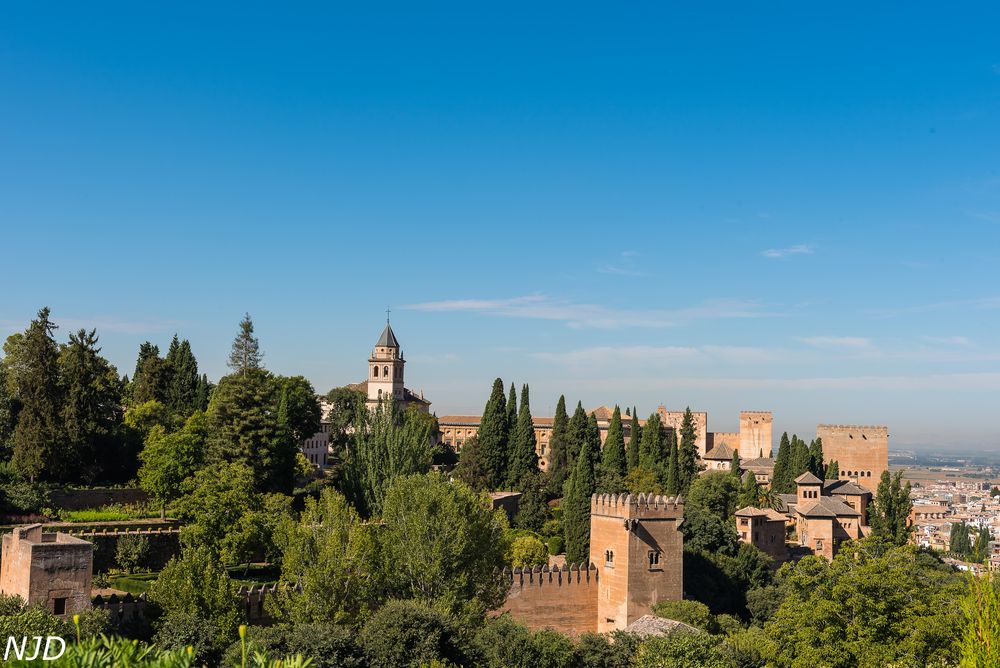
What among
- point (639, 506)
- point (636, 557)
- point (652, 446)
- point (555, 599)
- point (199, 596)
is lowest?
point (555, 599)

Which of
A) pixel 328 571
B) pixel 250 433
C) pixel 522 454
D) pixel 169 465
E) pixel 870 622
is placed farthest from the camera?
pixel 522 454

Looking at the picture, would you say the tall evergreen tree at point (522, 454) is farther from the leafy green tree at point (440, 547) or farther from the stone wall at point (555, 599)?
the leafy green tree at point (440, 547)

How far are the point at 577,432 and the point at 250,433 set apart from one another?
26354 mm

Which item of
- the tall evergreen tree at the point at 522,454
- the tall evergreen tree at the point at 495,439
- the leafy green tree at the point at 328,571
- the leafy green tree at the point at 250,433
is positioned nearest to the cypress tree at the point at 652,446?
the tall evergreen tree at the point at 522,454

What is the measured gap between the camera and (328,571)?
2777cm

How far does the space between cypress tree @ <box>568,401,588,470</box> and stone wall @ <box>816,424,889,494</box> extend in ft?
94.3

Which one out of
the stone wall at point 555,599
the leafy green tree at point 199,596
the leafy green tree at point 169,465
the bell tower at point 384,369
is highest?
the bell tower at point 384,369

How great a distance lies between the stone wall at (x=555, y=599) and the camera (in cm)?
3384

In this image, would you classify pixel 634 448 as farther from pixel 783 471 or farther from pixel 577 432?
pixel 783 471

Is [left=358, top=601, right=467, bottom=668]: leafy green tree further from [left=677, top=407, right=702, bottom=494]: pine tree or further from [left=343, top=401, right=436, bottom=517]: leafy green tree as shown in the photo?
[left=677, top=407, right=702, bottom=494]: pine tree

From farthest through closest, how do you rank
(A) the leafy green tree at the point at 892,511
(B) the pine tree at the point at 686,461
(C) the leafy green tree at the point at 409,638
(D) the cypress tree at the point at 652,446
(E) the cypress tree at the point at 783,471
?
(E) the cypress tree at the point at 783,471 → (D) the cypress tree at the point at 652,446 → (B) the pine tree at the point at 686,461 → (A) the leafy green tree at the point at 892,511 → (C) the leafy green tree at the point at 409,638

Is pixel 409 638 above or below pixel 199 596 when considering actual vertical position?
below

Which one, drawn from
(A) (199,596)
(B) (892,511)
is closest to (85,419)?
(A) (199,596)

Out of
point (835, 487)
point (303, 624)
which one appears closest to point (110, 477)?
point (303, 624)
